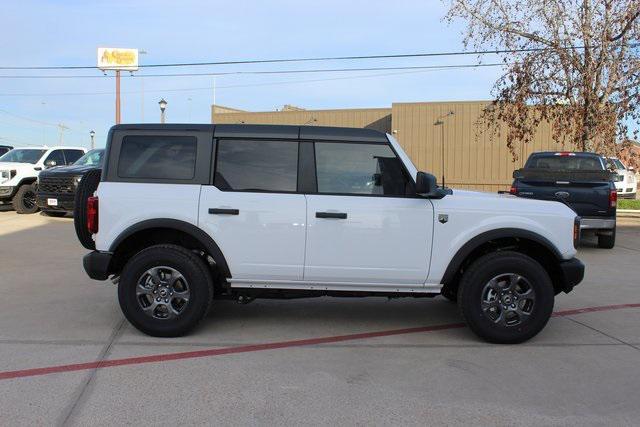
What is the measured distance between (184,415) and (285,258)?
69.9 inches

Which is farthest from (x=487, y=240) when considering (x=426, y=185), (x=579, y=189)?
(x=579, y=189)

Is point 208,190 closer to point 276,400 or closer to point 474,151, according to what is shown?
point 276,400

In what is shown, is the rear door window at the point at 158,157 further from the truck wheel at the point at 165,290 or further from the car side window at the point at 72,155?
the car side window at the point at 72,155

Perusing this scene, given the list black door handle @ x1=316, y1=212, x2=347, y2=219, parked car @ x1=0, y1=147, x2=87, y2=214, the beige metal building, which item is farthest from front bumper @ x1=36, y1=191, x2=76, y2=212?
the beige metal building

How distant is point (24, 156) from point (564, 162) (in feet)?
49.7

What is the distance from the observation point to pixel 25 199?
16.4 metres

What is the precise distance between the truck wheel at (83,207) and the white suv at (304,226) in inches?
12.5

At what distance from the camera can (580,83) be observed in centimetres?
1744

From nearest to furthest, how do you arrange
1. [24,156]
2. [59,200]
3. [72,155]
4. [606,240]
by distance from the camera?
[606,240] → [59,200] → [24,156] → [72,155]

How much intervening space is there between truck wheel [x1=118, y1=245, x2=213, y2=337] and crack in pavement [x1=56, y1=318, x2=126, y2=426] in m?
0.28

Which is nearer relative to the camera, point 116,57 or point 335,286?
point 335,286

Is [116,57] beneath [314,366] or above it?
above

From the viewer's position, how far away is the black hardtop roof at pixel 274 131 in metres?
5.15

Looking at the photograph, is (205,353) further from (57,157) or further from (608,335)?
(57,157)
